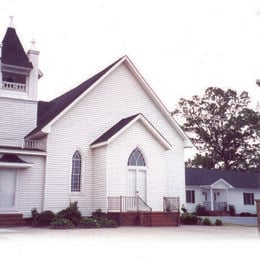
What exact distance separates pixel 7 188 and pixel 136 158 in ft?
24.2

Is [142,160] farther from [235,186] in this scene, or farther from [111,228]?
[235,186]

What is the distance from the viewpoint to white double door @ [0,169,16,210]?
20422 millimetres

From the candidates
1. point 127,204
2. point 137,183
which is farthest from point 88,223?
point 137,183

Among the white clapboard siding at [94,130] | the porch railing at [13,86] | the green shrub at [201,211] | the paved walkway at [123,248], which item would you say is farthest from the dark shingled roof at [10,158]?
the green shrub at [201,211]

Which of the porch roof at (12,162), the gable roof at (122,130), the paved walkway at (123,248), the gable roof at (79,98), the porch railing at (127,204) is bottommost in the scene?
the paved walkway at (123,248)

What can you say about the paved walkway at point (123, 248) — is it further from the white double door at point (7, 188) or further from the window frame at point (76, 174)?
the window frame at point (76, 174)

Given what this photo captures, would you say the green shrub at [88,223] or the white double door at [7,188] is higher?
the white double door at [7,188]

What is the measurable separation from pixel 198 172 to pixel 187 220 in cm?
2181

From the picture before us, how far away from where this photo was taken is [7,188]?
67.5 feet

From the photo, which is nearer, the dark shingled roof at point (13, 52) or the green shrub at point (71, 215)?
the green shrub at point (71, 215)

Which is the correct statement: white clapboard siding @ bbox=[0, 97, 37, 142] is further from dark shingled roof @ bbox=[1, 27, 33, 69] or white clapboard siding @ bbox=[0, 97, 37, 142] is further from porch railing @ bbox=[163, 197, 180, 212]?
porch railing @ bbox=[163, 197, 180, 212]

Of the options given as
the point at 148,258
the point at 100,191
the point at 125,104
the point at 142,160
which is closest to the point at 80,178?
the point at 100,191

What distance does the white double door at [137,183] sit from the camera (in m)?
22.1

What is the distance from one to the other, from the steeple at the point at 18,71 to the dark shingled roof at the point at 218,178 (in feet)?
75.4
